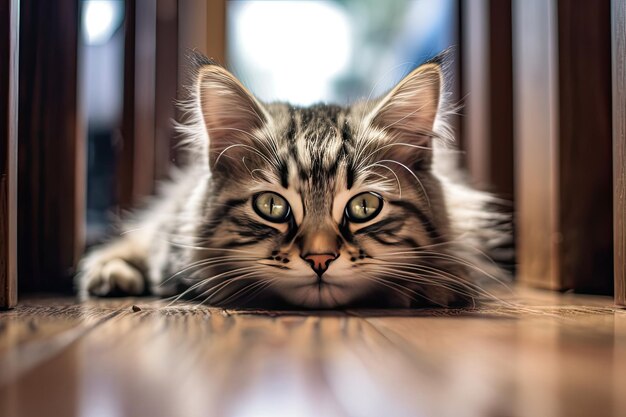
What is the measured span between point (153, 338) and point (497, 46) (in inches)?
64.9

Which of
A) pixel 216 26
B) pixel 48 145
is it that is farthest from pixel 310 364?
pixel 216 26

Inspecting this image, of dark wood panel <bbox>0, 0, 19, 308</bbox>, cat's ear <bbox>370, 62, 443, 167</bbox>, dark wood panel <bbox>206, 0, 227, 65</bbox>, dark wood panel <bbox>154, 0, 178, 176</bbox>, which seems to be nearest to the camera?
dark wood panel <bbox>0, 0, 19, 308</bbox>

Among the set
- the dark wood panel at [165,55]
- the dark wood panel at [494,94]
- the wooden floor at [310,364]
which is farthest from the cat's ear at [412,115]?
the dark wood panel at [165,55]

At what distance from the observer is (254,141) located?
1.27 m

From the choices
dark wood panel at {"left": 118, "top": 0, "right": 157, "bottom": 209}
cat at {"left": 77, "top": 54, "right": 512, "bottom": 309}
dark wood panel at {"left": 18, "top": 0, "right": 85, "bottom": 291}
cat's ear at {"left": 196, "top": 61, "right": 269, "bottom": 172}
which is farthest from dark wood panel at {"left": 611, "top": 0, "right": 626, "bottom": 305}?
dark wood panel at {"left": 118, "top": 0, "right": 157, "bottom": 209}

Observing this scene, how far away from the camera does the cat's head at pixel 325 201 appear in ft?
3.90

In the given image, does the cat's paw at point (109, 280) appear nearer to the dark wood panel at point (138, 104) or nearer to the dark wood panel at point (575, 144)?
the dark wood panel at point (138, 104)

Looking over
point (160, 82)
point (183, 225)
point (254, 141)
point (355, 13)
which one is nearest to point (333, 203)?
point (254, 141)

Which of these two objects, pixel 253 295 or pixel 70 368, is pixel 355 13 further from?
pixel 70 368

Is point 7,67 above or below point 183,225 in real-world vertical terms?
above

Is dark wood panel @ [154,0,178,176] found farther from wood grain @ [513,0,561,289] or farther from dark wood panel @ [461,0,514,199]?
wood grain @ [513,0,561,289]

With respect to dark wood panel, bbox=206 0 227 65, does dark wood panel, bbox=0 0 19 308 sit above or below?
below

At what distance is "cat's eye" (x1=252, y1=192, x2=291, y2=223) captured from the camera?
1.22m

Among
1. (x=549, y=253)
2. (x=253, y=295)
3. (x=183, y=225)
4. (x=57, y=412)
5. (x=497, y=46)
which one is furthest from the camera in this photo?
(x=497, y=46)
